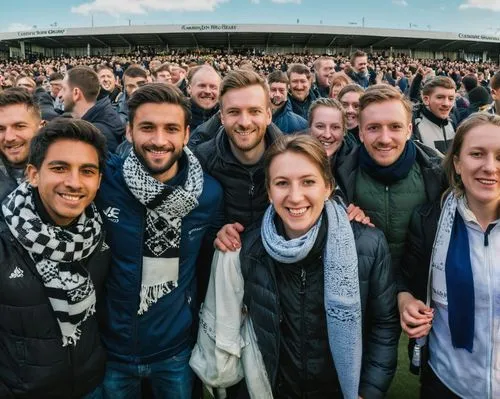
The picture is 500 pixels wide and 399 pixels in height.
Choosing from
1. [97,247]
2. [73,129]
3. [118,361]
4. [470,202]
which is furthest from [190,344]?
[470,202]

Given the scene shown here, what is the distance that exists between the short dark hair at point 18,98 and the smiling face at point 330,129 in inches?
78.1

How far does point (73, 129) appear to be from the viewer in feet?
6.35

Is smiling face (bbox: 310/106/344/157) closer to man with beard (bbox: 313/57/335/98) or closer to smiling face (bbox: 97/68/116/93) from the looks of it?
man with beard (bbox: 313/57/335/98)

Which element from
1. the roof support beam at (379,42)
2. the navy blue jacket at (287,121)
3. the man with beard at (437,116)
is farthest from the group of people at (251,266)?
the roof support beam at (379,42)

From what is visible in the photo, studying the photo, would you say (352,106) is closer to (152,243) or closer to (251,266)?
(251,266)

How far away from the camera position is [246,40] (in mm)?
41219

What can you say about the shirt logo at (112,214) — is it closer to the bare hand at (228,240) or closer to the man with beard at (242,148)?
the bare hand at (228,240)

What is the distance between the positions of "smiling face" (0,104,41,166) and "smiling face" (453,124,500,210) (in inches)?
99.5

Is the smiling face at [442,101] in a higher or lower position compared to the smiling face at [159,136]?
higher

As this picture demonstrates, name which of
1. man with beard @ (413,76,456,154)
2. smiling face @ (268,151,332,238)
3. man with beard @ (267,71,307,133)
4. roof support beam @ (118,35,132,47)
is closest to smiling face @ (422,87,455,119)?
man with beard @ (413,76,456,154)

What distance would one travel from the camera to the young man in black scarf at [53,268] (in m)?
1.77

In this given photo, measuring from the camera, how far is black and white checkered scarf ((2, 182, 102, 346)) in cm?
176

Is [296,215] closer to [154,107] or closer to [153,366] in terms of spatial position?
[154,107]

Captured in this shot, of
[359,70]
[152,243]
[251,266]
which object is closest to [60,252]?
[152,243]
